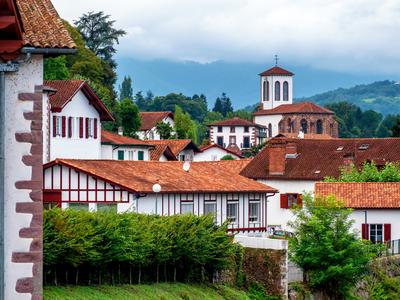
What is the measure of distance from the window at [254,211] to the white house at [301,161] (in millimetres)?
21714

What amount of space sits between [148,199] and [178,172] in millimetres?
5162

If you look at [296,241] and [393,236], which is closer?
[296,241]

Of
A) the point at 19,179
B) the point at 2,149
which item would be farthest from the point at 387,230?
the point at 2,149

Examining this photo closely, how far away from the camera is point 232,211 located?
5631 cm

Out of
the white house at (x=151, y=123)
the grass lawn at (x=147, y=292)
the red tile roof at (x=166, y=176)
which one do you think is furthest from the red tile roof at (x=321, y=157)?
the grass lawn at (x=147, y=292)

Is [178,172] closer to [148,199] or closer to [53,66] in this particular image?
[148,199]

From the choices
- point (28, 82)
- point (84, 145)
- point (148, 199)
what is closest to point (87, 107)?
point (84, 145)

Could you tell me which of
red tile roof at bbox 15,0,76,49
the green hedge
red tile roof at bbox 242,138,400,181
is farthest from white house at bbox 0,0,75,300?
red tile roof at bbox 242,138,400,181

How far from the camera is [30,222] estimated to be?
16.6 meters

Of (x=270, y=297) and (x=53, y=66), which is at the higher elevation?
(x=53, y=66)

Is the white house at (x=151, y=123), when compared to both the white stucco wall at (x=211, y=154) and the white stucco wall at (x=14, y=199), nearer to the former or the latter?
the white stucco wall at (x=211, y=154)

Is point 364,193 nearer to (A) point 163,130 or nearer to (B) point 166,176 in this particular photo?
(B) point 166,176

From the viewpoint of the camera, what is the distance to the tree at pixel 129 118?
373ft

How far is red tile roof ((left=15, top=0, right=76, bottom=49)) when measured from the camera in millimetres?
17281
